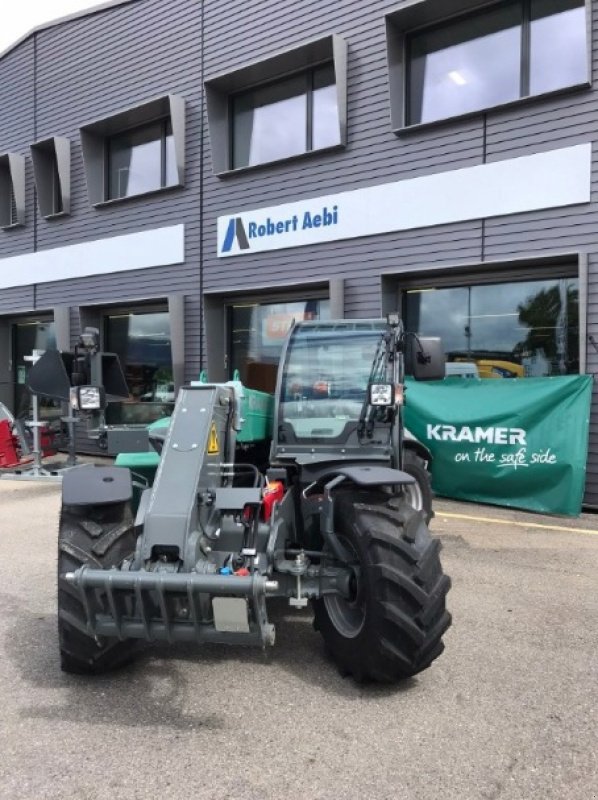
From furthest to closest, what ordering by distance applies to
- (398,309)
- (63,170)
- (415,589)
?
(63,170) < (398,309) < (415,589)

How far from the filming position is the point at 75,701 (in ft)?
11.2

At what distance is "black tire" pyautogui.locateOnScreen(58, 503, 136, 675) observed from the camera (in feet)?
11.4

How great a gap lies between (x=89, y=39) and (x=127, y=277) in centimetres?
498

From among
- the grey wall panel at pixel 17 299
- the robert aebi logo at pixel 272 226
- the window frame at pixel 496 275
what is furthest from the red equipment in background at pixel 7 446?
the window frame at pixel 496 275

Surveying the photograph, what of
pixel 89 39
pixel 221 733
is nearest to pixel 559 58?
pixel 221 733

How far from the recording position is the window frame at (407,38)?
9.00 m

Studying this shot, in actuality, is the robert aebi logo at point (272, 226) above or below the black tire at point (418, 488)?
above

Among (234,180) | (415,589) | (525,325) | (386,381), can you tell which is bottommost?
(415,589)

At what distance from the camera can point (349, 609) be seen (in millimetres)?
3693

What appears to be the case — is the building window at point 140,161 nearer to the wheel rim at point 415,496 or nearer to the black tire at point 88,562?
the wheel rim at point 415,496

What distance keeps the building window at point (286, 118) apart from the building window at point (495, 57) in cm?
144

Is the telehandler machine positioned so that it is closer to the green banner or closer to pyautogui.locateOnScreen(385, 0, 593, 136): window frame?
the green banner

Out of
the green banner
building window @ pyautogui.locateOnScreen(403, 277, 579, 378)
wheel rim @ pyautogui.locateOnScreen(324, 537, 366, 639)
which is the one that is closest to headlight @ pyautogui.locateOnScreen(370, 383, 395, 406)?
wheel rim @ pyautogui.locateOnScreen(324, 537, 366, 639)

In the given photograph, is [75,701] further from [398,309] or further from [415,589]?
[398,309]
